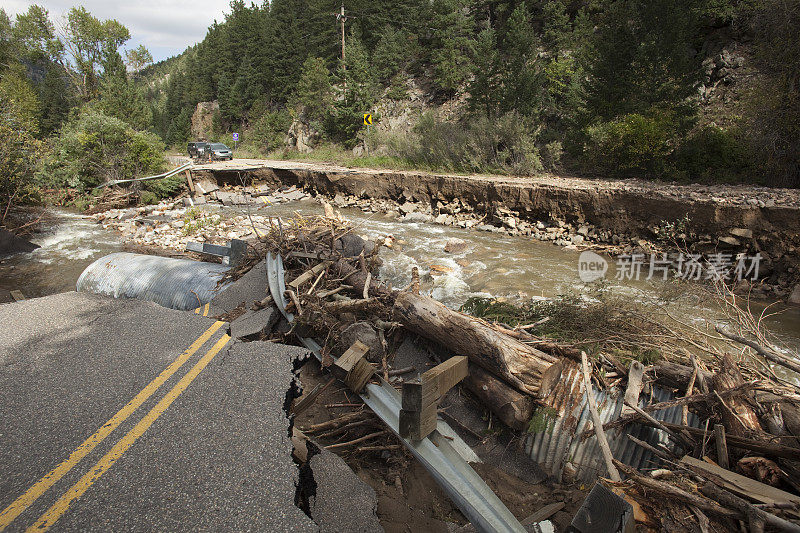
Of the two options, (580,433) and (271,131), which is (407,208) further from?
(271,131)

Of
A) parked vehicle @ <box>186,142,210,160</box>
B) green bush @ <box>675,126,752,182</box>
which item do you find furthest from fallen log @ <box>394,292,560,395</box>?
parked vehicle @ <box>186,142,210,160</box>

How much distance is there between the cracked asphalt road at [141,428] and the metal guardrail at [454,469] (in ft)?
2.60

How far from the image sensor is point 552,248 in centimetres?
1226

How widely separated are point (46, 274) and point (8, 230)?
3570mm

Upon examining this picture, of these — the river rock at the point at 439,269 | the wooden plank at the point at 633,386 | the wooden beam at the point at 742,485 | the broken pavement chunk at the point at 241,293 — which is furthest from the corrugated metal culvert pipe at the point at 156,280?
the wooden beam at the point at 742,485

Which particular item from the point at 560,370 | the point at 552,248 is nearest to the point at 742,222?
the point at 552,248

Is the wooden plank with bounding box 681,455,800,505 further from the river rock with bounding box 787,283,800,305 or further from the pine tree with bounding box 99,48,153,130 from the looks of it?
the pine tree with bounding box 99,48,153,130

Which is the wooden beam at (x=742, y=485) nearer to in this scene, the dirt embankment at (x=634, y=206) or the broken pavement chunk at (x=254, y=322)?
the broken pavement chunk at (x=254, y=322)

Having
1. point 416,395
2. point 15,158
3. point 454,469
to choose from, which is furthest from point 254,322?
point 15,158

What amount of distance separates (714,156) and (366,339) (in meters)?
15.8

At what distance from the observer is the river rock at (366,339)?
13.6 ft

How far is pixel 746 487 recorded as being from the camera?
2041 mm

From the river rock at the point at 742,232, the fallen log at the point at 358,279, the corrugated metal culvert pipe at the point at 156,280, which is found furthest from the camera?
the river rock at the point at 742,232

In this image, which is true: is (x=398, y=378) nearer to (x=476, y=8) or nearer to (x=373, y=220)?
(x=373, y=220)
